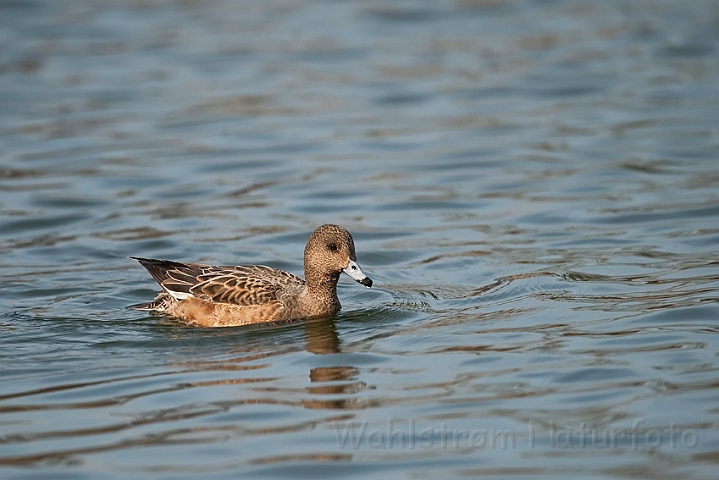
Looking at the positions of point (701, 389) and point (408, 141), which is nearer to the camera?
point (701, 389)

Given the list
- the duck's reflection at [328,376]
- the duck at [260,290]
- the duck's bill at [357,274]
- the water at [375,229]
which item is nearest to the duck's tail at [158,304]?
Answer: the duck at [260,290]

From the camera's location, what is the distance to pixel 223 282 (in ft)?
30.2

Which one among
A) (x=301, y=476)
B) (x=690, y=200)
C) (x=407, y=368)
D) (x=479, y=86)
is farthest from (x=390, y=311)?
(x=479, y=86)

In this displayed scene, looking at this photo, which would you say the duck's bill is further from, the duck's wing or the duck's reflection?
the duck's wing

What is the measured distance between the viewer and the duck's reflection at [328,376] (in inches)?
287

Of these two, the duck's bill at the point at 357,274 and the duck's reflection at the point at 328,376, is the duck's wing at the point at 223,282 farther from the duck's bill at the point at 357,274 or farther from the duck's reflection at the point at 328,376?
the duck's bill at the point at 357,274

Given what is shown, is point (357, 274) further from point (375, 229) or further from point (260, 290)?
point (375, 229)

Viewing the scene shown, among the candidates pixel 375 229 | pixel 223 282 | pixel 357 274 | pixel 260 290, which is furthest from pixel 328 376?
pixel 375 229

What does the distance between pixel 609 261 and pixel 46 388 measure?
5.26 m

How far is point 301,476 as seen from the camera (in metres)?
6.35

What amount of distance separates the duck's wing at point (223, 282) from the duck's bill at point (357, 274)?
2.01 ft

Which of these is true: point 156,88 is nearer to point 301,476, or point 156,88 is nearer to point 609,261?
point 609,261

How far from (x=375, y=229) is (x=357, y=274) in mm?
3277

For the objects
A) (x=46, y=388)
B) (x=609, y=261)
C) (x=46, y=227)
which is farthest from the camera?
(x=46, y=227)
